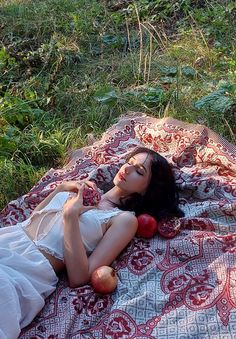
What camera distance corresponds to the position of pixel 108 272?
2.71 m

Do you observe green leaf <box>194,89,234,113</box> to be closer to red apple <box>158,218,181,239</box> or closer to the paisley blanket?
the paisley blanket

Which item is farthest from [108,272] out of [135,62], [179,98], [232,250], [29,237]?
[135,62]

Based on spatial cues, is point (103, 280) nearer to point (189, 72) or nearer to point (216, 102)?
point (216, 102)

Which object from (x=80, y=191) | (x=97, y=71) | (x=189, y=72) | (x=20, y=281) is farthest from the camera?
(x=97, y=71)

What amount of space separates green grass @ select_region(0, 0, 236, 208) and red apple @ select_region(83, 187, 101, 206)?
82 centimetres

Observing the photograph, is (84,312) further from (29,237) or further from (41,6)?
(41,6)

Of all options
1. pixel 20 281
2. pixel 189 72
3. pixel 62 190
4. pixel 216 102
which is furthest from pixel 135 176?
pixel 189 72

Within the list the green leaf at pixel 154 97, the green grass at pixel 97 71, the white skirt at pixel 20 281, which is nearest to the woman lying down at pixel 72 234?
the white skirt at pixel 20 281

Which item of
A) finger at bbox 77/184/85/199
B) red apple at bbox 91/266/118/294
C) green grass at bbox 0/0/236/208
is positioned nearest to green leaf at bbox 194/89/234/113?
green grass at bbox 0/0/236/208

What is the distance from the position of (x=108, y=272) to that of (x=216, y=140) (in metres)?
1.30

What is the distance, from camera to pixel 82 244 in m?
2.75

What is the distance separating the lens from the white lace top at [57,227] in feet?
9.17

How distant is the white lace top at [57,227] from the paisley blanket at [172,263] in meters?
0.17

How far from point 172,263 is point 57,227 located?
0.57 m
